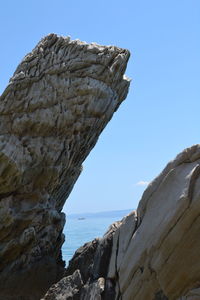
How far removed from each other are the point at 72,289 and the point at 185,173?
4012 mm

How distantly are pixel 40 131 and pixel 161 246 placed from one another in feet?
30.6

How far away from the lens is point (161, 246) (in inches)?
310

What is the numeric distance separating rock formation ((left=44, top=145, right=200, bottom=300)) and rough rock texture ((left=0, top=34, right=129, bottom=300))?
7.03 metres

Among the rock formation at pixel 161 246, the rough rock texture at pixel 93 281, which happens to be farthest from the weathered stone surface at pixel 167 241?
the rough rock texture at pixel 93 281

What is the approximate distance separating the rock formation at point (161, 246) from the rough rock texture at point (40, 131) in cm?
703

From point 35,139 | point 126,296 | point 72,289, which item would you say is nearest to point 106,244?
point 72,289

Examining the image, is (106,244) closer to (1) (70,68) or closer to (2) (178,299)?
(2) (178,299)

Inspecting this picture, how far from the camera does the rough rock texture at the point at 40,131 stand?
15945 mm

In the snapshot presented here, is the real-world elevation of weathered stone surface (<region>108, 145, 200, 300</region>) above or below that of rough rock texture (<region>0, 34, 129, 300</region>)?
below

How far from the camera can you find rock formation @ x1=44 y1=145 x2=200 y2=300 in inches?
298

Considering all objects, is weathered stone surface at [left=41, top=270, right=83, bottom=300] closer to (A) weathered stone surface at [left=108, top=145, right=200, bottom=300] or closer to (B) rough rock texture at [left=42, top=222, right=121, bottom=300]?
(B) rough rock texture at [left=42, top=222, right=121, bottom=300]

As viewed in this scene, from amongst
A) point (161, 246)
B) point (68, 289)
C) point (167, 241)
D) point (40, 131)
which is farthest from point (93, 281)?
point (40, 131)

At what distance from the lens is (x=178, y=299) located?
756 centimetres

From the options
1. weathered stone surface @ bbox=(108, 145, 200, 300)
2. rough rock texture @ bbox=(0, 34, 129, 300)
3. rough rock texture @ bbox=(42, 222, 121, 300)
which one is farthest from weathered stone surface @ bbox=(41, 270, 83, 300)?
rough rock texture @ bbox=(0, 34, 129, 300)
